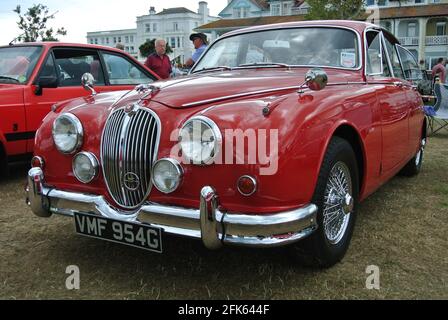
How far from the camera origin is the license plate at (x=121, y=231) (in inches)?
93.0

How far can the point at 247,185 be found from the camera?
220 cm

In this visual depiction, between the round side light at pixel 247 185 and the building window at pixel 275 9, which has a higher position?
the building window at pixel 275 9

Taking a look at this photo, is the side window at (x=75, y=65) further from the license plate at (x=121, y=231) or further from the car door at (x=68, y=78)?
the license plate at (x=121, y=231)

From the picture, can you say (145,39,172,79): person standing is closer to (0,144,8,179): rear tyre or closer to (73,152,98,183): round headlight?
(0,144,8,179): rear tyre

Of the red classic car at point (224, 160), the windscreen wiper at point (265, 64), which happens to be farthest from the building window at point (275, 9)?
the red classic car at point (224, 160)

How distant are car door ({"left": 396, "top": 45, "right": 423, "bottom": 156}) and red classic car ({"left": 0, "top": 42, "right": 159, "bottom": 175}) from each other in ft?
11.3

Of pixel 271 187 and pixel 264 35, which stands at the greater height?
pixel 264 35

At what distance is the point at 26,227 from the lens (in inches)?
140

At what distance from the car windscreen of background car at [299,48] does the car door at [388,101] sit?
21cm

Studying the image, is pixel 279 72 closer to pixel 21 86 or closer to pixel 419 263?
pixel 419 263

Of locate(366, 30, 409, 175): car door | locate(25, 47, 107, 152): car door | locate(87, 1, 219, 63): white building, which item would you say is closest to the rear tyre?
locate(25, 47, 107, 152): car door

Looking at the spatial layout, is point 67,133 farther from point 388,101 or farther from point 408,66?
point 408,66
